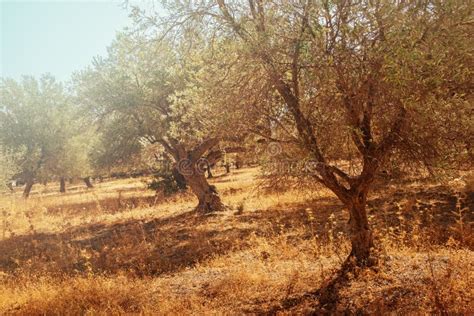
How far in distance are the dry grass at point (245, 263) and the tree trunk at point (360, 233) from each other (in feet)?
1.26

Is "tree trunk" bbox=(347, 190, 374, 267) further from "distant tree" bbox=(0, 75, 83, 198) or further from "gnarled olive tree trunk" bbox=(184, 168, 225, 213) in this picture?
"distant tree" bbox=(0, 75, 83, 198)

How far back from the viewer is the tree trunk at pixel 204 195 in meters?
17.0

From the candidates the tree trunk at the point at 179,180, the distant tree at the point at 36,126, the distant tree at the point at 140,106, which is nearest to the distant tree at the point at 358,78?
the distant tree at the point at 140,106

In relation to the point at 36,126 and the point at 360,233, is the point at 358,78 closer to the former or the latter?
the point at 360,233

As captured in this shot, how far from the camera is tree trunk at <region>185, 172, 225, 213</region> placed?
669 inches

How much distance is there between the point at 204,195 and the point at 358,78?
12.0 meters

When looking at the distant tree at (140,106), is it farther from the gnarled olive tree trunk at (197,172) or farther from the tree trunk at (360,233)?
the tree trunk at (360,233)

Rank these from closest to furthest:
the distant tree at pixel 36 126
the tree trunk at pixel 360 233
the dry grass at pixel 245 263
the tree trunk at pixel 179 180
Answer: the dry grass at pixel 245 263, the tree trunk at pixel 360 233, the tree trunk at pixel 179 180, the distant tree at pixel 36 126

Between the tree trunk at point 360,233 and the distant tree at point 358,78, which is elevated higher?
the distant tree at point 358,78

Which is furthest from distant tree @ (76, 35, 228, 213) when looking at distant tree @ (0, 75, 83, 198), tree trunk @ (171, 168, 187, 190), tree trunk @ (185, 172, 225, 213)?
distant tree @ (0, 75, 83, 198)

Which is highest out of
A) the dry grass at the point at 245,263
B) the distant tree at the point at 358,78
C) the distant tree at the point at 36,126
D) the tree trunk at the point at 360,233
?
the distant tree at the point at 36,126

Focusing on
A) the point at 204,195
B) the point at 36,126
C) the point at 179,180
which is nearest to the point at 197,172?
the point at 204,195

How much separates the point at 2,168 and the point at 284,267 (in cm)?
2505

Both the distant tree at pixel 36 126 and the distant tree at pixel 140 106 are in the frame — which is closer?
the distant tree at pixel 140 106
